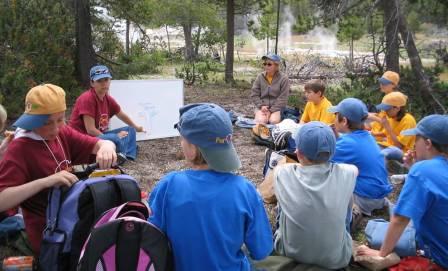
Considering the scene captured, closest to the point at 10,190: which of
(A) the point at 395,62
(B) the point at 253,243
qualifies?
(B) the point at 253,243

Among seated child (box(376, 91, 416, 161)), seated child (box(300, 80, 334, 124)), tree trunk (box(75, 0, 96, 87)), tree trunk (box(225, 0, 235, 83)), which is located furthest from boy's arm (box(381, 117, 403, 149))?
tree trunk (box(225, 0, 235, 83))

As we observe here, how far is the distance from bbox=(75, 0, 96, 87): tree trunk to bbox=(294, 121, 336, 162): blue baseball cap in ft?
23.0

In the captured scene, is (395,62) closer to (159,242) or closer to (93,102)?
(93,102)

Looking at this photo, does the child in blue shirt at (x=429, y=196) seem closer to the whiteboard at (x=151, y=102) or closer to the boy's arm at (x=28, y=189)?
the boy's arm at (x=28, y=189)

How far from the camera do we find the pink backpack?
1.84m

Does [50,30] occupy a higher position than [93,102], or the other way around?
[50,30]

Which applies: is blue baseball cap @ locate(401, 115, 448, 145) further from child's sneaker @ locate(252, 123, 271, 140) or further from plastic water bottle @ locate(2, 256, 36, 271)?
child's sneaker @ locate(252, 123, 271, 140)

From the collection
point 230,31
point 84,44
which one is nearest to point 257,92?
point 84,44

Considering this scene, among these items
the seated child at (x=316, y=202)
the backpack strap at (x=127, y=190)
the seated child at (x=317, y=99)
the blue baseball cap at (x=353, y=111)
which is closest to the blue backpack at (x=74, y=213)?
the backpack strap at (x=127, y=190)

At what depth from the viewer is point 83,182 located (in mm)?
2168

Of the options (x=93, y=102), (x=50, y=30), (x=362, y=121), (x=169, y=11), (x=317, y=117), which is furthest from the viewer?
(x=169, y=11)

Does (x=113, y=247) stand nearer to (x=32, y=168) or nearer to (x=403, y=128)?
(x=32, y=168)

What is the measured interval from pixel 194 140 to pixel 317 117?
3853 mm

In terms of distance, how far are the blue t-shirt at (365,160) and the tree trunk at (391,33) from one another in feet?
14.7
